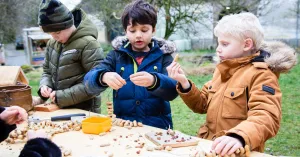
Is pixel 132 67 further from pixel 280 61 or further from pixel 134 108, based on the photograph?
pixel 280 61

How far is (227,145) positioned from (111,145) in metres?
0.63

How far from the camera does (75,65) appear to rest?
295cm

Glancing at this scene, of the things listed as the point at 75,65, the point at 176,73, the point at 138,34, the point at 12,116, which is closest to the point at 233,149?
the point at 176,73

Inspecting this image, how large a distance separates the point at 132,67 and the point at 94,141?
635 millimetres

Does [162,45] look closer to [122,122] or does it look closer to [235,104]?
[122,122]

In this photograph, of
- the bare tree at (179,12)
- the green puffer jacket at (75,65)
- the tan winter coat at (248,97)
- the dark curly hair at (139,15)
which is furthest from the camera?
the bare tree at (179,12)

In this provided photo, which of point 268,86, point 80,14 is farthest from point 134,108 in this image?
point 80,14

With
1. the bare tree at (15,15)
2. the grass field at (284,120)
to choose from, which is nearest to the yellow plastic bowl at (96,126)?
the grass field at (284,120)

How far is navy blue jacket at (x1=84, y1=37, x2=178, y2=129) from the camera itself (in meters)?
2.43

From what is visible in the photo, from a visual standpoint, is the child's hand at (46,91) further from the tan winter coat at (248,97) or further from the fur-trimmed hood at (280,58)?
the fur-trimmed hood at (280,58)

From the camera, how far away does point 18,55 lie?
1373 cm

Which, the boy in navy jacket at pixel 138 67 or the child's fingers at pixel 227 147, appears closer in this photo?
the child's fingers at pixel 227 147

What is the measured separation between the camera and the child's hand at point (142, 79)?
6.89 feet

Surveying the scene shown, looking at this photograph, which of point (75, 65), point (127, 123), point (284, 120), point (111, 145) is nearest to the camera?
point (111, 145)
